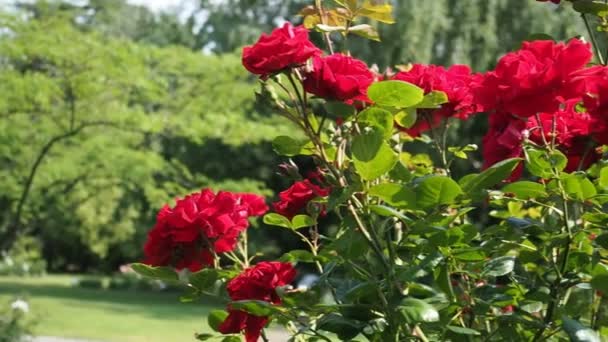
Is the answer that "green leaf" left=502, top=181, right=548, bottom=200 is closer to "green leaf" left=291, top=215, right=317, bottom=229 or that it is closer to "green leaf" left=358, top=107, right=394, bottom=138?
"green leaf" left=358, top=107, right=394, bottom=138

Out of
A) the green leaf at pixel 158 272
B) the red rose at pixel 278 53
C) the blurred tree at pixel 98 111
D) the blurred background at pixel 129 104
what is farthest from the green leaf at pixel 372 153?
the blurred tree at pixel 98 111

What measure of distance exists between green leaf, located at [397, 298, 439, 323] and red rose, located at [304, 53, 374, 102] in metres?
0.28

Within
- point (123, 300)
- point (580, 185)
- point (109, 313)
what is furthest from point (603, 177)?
point (123, 300)

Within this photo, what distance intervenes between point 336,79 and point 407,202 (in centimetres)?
19

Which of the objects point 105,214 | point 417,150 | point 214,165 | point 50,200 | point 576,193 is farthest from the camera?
point 214,165

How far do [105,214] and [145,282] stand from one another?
234 inches

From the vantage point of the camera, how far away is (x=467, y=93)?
132 cm

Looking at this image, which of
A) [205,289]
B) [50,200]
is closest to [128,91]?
[50,200]

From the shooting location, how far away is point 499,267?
1230 millimetres

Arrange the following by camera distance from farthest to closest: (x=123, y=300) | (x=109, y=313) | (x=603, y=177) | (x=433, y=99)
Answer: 1. (x=123, y=300)
2. (x=109, y=313)
3. (x=433, y=99)
4. (x=603, y=177)

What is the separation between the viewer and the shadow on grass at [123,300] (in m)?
15.5

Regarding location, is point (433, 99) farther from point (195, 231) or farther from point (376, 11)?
point (195, 231)

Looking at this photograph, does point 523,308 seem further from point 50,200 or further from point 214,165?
point 214,165

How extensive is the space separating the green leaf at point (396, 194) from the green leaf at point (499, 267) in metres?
0.19
